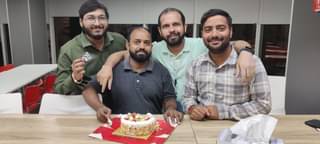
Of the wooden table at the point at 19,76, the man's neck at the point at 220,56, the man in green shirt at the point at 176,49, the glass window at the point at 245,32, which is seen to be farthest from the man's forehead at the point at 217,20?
the glass window at the point at 245,32

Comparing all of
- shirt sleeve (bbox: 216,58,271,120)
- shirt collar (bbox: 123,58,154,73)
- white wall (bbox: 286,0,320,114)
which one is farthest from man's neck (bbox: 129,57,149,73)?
white wall (bbox: 286,0,320,114)

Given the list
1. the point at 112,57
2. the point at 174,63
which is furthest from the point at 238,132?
the point at 112,57

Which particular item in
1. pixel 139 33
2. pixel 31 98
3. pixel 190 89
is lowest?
pixel 31 98

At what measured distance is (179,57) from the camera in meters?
2.12

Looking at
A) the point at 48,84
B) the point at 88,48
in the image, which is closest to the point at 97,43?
the point at 88,48

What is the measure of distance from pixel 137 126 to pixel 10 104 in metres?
1.00

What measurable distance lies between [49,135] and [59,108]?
530 mm

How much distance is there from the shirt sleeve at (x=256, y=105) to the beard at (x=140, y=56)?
563 millimetres

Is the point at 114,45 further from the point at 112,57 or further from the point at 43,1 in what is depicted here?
the point at 43,1

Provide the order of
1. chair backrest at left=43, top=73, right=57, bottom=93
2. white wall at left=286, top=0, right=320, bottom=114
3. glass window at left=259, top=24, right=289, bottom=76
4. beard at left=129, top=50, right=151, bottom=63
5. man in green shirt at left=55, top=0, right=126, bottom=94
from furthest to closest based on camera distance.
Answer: glass window at left=259, top=24, right=289, bottom=76, chair backrest at left=43, top=73, right=57, bottom=93, white wall at left=286, top=0, right=320, bottom=114, man in green shirt at left=55, top=0, right=126, bottom=94, beard at left=129, top=50, right=151, bottom=63

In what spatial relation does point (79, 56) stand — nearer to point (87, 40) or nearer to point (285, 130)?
point (87, 40)

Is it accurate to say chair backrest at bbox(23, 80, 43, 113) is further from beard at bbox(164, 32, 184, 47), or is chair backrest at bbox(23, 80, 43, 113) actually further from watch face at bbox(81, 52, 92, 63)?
beard at bbox(164, 32, 184, 47)

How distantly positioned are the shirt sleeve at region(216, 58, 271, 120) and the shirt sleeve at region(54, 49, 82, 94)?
39.7 inches

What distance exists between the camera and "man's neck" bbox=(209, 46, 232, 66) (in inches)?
69.7
